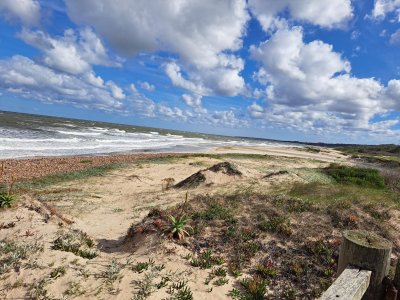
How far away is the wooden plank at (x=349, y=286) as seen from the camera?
323 cm

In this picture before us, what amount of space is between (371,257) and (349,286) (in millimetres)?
543

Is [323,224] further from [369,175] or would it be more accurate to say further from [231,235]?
[369,175]

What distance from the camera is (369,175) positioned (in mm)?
19719

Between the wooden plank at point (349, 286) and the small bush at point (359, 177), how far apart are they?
15.9 meters

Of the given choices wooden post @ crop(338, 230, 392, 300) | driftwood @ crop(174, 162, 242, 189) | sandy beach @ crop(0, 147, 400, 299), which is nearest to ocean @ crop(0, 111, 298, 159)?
driftwood @ crop(174, 162, 242, 189)

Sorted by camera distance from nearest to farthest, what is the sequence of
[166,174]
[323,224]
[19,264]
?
[19,264]
[323,224]
[166,174]

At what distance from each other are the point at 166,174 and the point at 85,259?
1803 centimetres

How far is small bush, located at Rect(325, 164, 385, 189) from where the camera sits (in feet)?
60.6

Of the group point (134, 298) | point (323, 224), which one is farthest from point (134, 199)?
point (134, 298)

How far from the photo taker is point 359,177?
64.6ft

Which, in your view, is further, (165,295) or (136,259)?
(136,259)

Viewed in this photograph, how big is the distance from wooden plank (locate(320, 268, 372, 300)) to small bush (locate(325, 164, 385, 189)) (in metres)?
15.9

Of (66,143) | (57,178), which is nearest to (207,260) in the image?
(57,178)

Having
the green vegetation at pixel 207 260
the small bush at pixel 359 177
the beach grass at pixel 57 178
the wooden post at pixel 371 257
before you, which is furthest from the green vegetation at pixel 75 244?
the small bush at pixel 359 177
